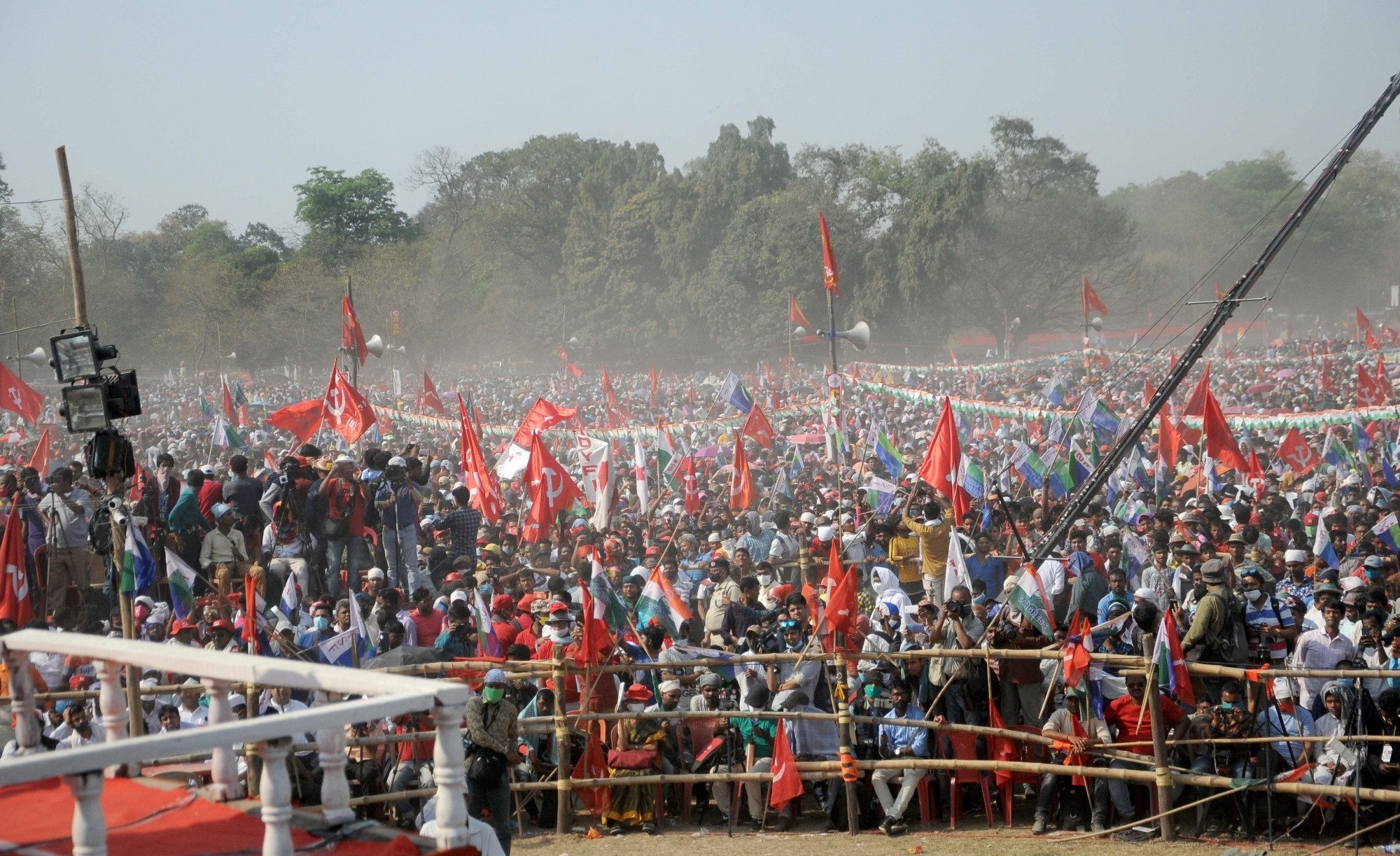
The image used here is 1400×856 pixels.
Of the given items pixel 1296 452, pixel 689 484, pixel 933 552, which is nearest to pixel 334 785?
pixel 933 552

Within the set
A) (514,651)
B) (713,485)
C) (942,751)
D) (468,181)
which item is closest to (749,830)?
(942,751)

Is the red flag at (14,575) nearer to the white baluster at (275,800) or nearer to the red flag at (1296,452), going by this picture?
the white baluster at (275,800)

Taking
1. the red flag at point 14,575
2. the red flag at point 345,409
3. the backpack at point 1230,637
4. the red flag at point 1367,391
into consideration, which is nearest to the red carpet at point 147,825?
the backpack at point 1230,637

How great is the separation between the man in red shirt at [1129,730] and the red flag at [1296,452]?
1163 centimetres

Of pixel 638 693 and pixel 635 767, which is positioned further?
pixel 638 693

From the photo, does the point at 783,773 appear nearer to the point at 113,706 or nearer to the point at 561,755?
the point at 561,755

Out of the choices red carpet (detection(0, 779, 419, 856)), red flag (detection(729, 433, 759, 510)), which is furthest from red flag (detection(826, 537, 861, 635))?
red flag (detection(729, 433, 759, 510))

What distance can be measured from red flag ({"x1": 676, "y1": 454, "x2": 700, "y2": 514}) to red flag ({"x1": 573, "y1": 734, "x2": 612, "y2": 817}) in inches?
340

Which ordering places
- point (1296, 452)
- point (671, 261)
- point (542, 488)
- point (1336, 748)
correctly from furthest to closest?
point (671, 261) < point (1296, 452) < point (542, 488) < point (1336, 748)

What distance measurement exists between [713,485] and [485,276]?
61.2 meters

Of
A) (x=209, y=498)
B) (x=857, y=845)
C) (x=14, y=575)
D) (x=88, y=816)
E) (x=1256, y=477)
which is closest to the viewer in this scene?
(x=88, y=816)

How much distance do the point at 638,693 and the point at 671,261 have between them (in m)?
62.7

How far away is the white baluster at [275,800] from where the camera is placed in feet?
11.8

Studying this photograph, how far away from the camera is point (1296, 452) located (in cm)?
1808
